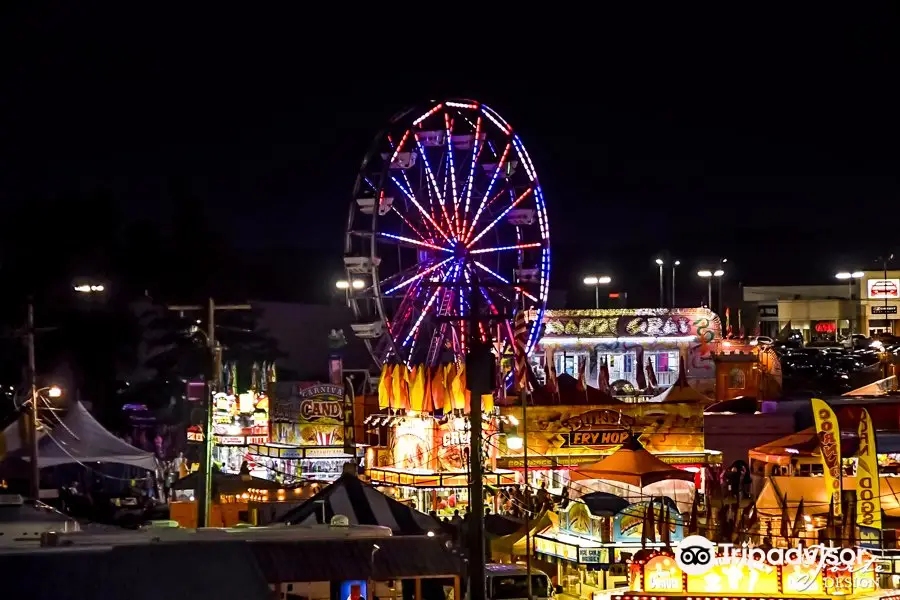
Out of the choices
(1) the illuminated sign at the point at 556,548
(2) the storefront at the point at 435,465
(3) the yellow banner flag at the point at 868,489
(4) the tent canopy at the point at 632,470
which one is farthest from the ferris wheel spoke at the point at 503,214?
(3) the yellow banner flag at the point at 868,489

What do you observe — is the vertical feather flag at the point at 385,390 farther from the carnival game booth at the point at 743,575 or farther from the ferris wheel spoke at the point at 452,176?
the carnival game booth at the point at 743,575

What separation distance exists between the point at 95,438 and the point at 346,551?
19.6 m

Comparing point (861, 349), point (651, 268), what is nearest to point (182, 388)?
point (861, 349)

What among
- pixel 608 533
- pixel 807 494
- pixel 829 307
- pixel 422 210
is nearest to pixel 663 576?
pixel 608 533

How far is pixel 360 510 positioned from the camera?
67.1 ft

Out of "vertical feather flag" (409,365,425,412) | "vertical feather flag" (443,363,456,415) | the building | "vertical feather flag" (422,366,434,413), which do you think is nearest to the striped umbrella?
"vertical feather flag" (443,363,456,415)

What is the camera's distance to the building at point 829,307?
68875 mm

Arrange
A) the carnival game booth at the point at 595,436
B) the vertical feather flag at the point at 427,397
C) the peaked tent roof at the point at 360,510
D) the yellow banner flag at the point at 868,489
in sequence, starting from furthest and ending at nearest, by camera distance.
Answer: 1. the carnival game booth at the point at 595,436
2. the vertical feather flag at the point at 427,397
3. the yellow banner flag at the point at 868,489
4. the peaked tent roof at the point at 360,510

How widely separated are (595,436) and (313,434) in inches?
334

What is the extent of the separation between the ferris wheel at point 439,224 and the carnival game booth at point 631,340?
13.9 metres

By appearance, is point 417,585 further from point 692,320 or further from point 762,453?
point 692,320

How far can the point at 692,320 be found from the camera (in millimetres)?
54562

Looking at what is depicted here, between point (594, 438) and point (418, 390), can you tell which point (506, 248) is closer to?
point (594, 438)

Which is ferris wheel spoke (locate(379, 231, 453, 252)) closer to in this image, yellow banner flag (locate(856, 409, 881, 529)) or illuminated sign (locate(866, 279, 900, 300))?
yellow banner flag (locate(856, 409, 881, 529))
